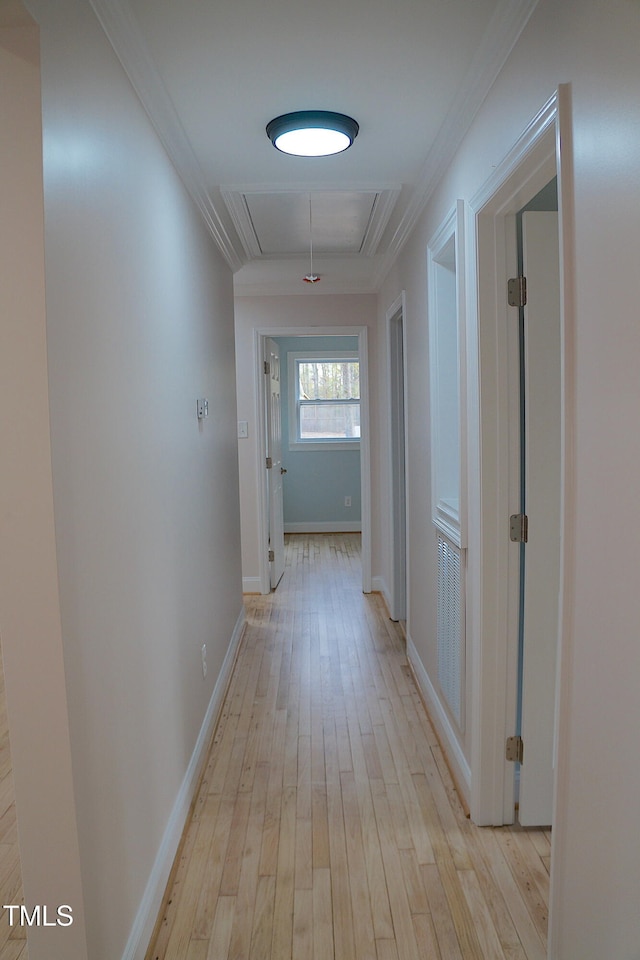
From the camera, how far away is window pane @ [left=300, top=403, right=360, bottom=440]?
8.07m

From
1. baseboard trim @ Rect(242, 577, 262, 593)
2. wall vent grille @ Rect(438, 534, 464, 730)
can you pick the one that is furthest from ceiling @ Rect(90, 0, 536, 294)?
baseboard trim @ Rect(242, 577, 262, 593)

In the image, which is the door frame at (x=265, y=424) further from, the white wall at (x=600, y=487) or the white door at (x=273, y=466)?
the white wall at (x=600, y=487)

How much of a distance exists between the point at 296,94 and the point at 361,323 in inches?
127

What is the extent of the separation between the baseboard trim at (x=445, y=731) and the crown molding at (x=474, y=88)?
224 cm

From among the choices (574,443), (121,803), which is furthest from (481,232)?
(121,803)

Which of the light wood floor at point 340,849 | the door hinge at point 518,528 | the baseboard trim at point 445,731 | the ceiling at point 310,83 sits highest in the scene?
the ceiling at point 310,83

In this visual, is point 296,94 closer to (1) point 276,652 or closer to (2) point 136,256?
(2) point 136,256

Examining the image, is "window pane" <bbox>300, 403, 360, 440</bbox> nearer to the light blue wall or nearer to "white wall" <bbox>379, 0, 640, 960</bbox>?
the light blue wall

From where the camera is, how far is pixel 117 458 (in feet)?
5.52

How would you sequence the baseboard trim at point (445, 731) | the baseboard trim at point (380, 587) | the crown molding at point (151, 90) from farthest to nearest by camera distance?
the baseboard trim at point (380, 587) → the baseboard trim at point (445, 731) → the crown molding at point (151, 90)

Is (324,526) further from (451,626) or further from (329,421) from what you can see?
(451,626)

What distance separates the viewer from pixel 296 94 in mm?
2117

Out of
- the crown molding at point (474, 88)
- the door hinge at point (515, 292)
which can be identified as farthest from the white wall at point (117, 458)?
the door hinge at point (515, 292)

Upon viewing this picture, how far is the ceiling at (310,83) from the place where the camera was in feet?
5.54
